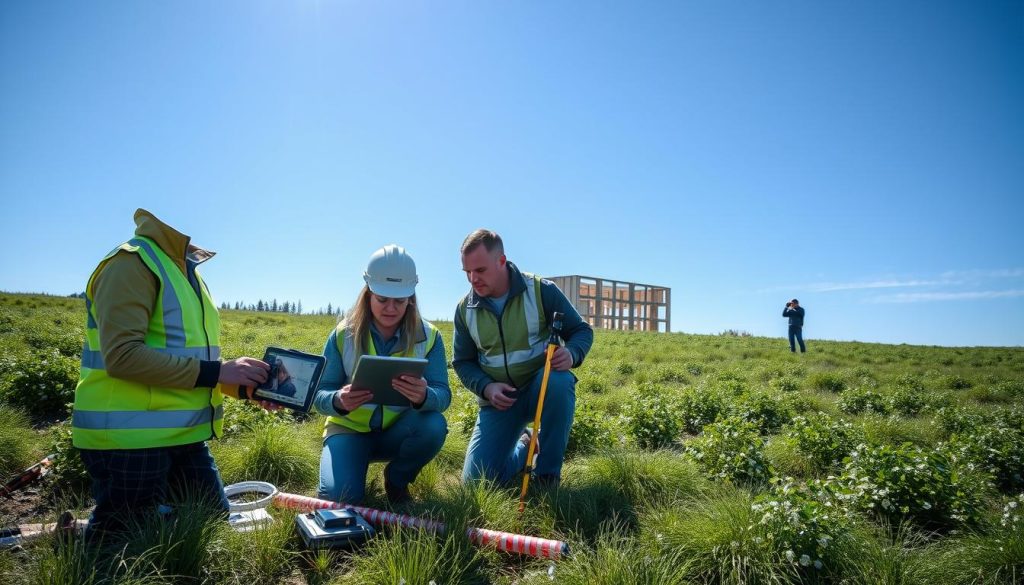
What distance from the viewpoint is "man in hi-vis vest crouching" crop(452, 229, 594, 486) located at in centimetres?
436

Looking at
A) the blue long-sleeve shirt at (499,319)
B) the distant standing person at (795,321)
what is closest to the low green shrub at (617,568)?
the blue long-sleeve shirt at (499,319)

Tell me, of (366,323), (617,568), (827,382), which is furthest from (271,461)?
(827,382)

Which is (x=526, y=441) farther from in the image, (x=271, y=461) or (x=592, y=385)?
(x=592, y=385)

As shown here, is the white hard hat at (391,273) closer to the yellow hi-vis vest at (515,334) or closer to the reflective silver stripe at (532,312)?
the yellow hi-vis vest at (515,334)

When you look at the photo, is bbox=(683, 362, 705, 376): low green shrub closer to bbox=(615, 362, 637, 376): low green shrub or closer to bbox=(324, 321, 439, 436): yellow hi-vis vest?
bbox=(615, 362, 637, 376): low green shrub

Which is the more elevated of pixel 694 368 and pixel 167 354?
pixel 167 354

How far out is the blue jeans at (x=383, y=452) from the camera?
3841 millimetres

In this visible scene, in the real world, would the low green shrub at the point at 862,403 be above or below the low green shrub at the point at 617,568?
above

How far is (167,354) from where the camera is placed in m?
2.88

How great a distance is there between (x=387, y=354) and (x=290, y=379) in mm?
938

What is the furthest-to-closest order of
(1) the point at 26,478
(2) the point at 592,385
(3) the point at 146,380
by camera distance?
(2) the point at 592,385
(1) the point at 26,478
(3) the point at 146,380

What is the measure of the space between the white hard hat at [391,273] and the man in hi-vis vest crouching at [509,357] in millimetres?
612

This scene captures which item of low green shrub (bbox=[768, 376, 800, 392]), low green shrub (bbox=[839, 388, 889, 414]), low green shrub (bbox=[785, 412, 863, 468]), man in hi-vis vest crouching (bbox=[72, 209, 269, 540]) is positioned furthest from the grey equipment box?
low green shrub (bbox=[768, 376, 800, 392])

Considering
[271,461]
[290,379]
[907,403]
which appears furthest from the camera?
[907,403]
